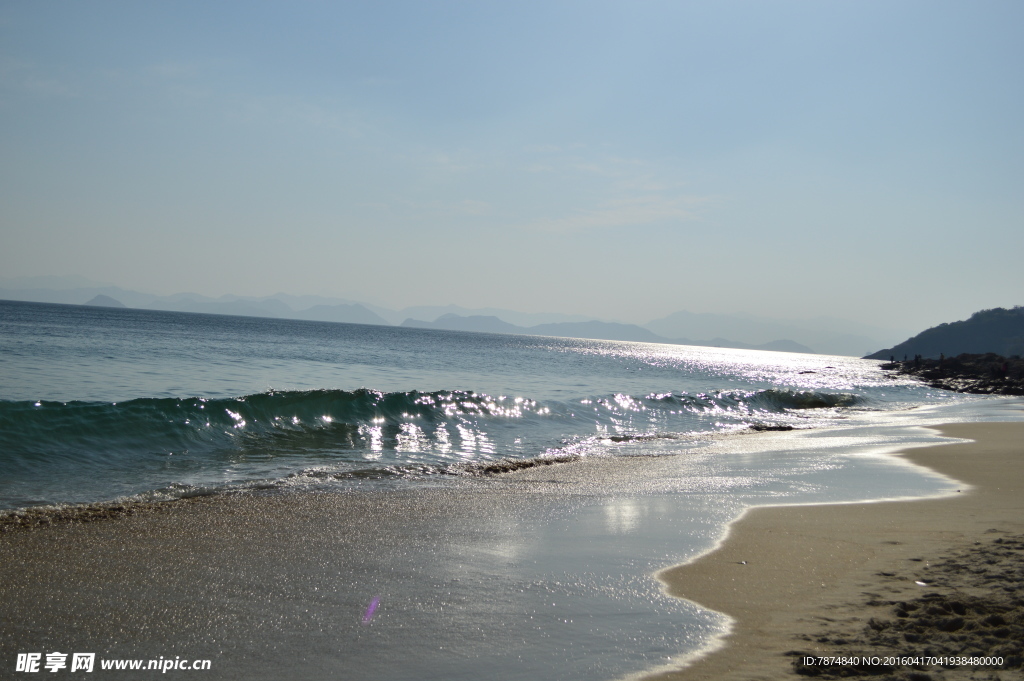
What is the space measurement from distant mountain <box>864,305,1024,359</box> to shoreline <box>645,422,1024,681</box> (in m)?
158

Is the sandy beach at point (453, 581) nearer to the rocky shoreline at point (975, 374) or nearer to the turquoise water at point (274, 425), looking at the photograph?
the turquoise water at point (274, 425)

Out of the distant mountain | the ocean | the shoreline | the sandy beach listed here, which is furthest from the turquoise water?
the distant mountain

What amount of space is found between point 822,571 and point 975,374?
237 feet

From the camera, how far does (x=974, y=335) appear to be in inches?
5728

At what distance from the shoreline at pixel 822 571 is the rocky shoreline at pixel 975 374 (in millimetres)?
49977

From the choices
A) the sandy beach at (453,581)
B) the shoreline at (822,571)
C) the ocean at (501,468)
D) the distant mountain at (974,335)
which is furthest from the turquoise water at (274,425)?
the distant mountain at (974,335)

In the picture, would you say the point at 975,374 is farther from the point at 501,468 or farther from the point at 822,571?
the point at 822,571

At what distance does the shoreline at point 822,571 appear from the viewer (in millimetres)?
3986

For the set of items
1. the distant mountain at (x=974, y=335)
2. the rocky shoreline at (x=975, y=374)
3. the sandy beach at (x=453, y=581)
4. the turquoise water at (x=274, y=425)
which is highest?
the distant mountain at (x=974, y=335)

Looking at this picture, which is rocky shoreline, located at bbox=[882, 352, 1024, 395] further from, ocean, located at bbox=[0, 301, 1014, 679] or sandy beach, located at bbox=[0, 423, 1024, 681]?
sandy beach, located at bbox=[0, 423, 1024, 681]

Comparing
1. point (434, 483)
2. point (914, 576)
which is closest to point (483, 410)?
point (434, 483)

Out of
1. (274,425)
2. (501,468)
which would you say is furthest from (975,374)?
(274,425)

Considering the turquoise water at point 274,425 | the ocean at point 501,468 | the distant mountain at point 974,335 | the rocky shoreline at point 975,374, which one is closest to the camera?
the ocean at point 501,468

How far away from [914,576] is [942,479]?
23.3 feet
